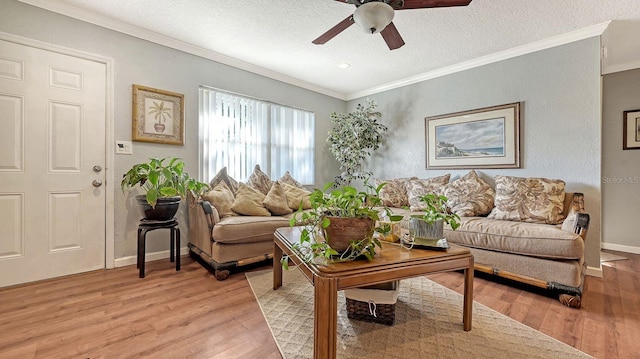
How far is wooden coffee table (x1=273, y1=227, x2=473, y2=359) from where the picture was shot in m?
1.15

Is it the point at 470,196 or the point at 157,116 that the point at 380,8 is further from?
the point at 157,116

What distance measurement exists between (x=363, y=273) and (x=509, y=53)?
11.0 feet

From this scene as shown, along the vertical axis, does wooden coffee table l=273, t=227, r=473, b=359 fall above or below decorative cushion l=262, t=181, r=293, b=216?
below

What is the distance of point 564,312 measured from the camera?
6.07 ft

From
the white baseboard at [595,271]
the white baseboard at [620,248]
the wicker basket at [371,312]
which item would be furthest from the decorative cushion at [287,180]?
the white baseboard at [620,248]

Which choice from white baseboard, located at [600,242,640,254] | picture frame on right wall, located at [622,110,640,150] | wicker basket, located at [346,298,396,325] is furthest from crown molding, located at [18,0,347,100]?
white baseboard, located at [600,242,640,254]

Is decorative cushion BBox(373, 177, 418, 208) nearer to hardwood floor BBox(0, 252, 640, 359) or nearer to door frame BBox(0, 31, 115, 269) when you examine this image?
hardwood floor BBox(0, 252, 640, 359)

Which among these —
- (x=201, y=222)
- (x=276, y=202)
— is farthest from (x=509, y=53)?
(x=201, y=222)

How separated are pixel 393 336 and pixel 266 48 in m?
3.11

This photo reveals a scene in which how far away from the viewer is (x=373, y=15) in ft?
5.53

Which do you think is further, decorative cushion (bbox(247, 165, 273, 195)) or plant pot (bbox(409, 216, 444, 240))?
decorative cushion (bbox(247, 165, 273, 195))

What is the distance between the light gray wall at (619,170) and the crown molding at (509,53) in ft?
5.12

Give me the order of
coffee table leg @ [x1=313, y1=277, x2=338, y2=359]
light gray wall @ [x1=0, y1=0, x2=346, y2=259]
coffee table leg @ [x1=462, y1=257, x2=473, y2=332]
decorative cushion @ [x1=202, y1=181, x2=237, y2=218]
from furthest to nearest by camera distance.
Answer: decorative cushion @ [x1=202, y1=181, x2=237, y2=218]
light gray wall @ [x1=0, y1=0, x2=346, y2=259]
coffee table leg @ [x1=462, y1=257, x2=473, y2=332]
coffee table leg @ [x1=313, y1=277, x2=338, y2=359]

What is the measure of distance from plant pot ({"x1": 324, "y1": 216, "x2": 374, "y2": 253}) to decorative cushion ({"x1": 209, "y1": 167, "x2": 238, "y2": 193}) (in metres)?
2.19
